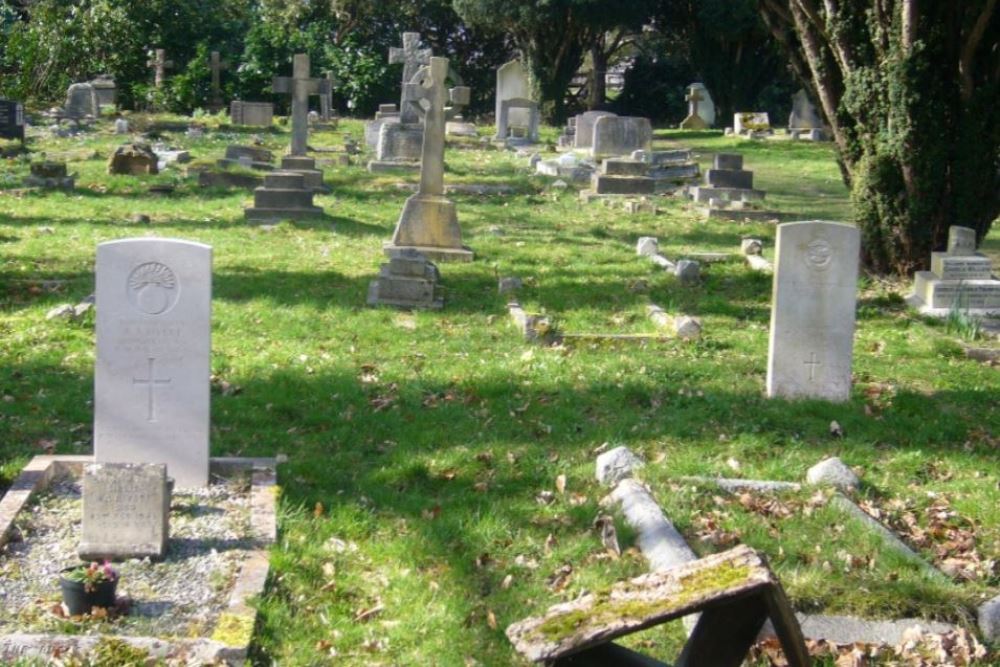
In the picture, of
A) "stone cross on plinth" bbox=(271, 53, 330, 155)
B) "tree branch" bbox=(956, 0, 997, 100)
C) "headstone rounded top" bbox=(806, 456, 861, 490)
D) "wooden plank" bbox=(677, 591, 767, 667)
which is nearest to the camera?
"wooden plank" bbox=(677, 591, 767, 667)

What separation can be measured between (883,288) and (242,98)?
29.9 m

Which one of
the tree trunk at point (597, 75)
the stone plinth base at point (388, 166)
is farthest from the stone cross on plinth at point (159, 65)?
the stone plinth base at point (388, 166)

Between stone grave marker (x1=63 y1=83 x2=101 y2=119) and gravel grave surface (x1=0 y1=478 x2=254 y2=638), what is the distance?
27.7m

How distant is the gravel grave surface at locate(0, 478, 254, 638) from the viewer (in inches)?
212

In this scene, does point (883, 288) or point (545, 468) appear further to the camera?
point (883, 288)

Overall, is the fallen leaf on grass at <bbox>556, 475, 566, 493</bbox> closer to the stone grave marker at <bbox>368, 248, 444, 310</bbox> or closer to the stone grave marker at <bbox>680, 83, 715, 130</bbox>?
the stone grave marker at <bbox>368, 248, 444, 310</bbox>

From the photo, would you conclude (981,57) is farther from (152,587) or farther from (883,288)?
(152,587)

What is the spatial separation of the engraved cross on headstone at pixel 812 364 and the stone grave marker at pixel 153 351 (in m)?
4.21

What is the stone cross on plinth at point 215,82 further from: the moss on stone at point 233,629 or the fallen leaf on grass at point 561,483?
the moss on stone at point 233,629

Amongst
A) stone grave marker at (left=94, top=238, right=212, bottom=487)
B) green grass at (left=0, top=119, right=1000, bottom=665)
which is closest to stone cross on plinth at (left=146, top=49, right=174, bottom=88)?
green grass at (left=0, top=119, right=1000, bottom=665)

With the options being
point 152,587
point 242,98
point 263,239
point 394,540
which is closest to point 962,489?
point 394,540

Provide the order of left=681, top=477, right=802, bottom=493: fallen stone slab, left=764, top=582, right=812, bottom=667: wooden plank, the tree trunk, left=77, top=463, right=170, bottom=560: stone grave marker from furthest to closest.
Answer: the tree trunk
left=681, top=477, right=802, bottom=493: fallen stone slab
left=77, top=463, right=170, bottom=560: stone grave marker
left=764, top=582, right=812, bottom=667: wooden plank

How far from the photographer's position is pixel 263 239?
1611 cm

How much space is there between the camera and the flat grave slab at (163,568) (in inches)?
202
